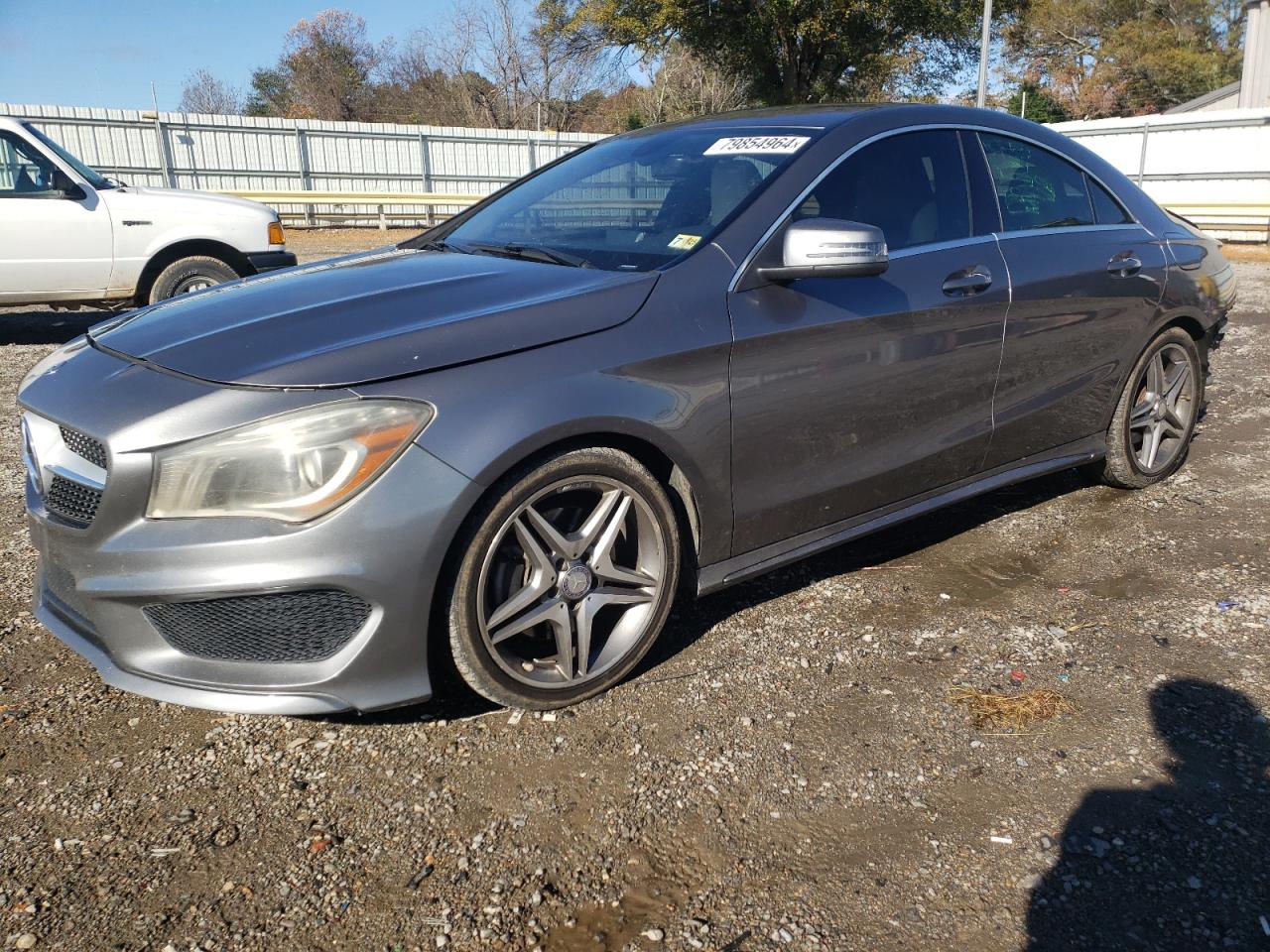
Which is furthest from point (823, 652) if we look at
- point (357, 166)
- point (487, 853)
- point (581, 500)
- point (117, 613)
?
point (357, 166)

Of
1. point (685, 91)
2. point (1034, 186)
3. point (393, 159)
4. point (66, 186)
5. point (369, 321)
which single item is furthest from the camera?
point (685, 91)

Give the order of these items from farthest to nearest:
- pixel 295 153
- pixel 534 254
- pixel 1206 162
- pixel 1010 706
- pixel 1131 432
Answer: pixel 295 153, pixel 1206 162, pixel 1131 432, pixel 534 254, pixel 1010 706

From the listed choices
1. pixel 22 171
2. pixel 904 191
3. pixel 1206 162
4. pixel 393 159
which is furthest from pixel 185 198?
pixel 1206 162

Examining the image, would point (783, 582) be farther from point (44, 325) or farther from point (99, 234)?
point (44, 325)

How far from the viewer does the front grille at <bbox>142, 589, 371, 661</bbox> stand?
2312 mm

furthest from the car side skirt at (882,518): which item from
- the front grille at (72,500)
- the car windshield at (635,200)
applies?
the front grille at (72,500)

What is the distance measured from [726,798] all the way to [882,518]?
1364mm

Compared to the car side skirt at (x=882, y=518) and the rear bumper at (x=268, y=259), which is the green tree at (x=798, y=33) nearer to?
the rear bumper at (x=268, y=259)

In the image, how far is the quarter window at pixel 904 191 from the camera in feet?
10.6

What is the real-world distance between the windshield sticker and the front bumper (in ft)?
5.36

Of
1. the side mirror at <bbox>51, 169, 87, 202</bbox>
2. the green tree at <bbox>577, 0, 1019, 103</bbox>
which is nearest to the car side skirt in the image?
the side mirror at <bbox>51, 169, 87, 202</bbox>

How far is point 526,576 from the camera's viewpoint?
104 inches

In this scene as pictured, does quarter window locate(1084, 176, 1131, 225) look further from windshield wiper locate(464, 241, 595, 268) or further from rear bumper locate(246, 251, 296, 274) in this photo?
rear bumper locate(246, 251, 296, 274)

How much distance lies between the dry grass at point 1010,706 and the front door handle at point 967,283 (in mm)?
1354
